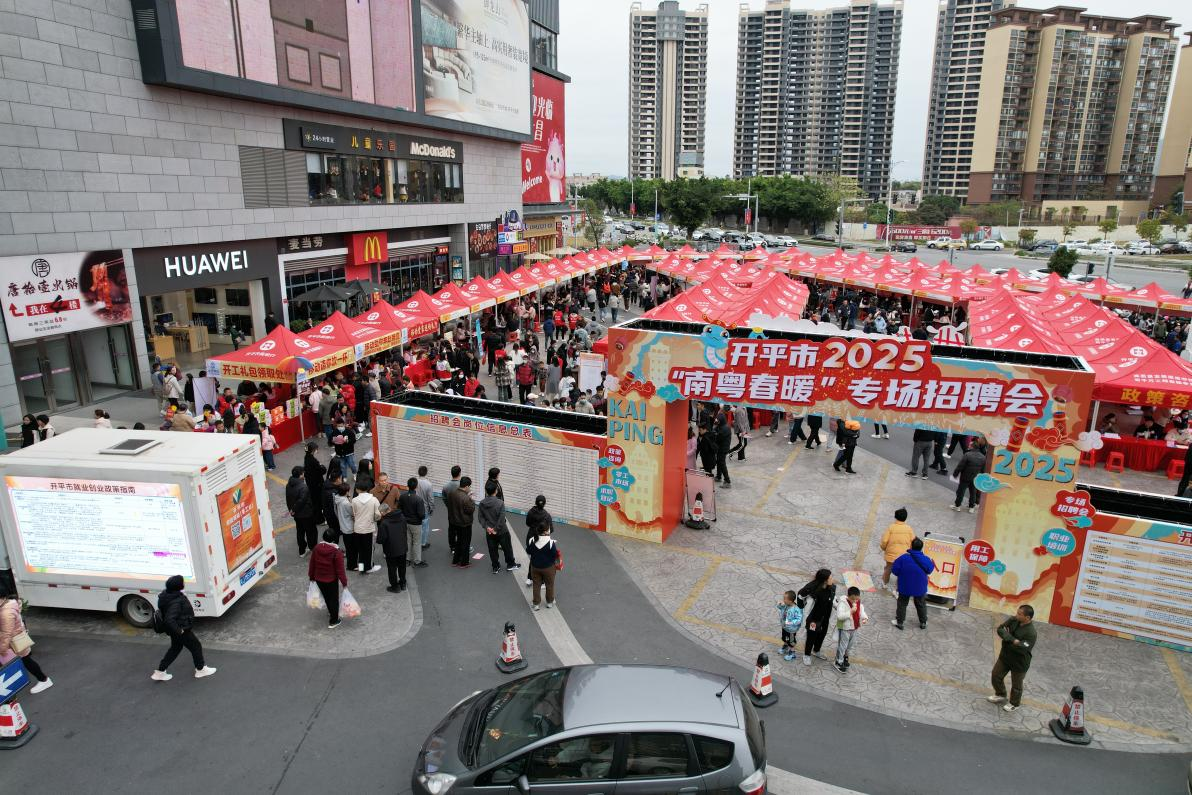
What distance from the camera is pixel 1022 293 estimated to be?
29391 millimetres

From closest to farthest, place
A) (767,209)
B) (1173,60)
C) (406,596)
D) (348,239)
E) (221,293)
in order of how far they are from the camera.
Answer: (406,596)
(221,293)
(348,239)
(767,209)
(1173,60)

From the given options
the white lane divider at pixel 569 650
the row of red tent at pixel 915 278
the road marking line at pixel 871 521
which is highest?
the row of red tent at pixel 915 278

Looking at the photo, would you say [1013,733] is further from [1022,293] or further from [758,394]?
[1022,293]

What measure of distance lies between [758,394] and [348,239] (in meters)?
25.7

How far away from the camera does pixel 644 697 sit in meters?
6.33

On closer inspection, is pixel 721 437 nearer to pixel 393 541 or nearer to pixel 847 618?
pixel 847 618

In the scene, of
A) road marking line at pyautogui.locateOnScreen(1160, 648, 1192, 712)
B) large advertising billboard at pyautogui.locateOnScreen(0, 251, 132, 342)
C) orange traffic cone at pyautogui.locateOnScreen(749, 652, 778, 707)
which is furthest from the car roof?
large advertising billboard at pyautogui.locateOnScreen(0, 251, 132, 342)

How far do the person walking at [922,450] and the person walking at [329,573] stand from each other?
469 inches

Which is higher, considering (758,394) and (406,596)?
(758,394)

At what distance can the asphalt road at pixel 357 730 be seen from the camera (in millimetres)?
7176

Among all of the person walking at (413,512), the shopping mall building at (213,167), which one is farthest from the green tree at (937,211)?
the person walking at (413,512)

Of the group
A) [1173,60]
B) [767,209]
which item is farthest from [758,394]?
[1173,60]

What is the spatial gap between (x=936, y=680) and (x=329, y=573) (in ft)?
25.7

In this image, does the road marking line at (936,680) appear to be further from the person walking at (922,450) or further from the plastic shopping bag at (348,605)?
the person walking at (922,450)
